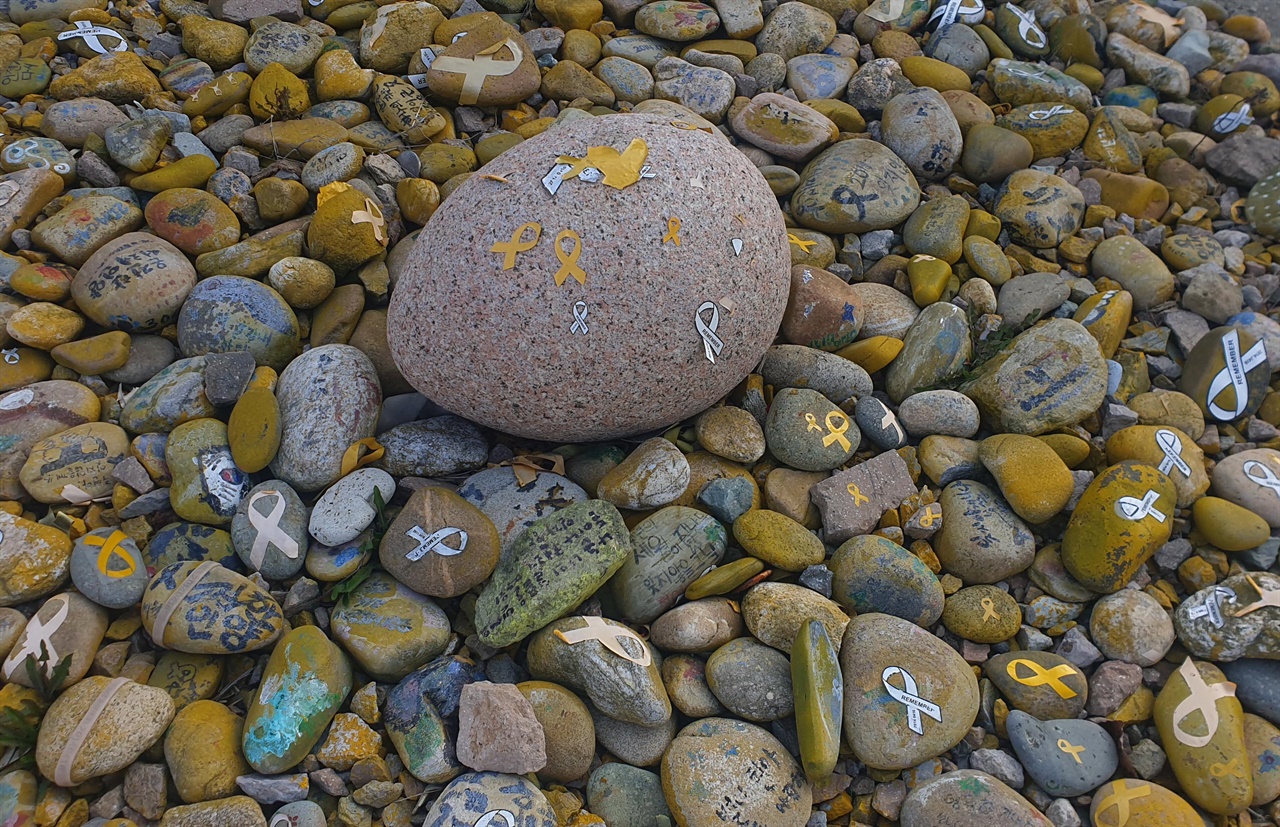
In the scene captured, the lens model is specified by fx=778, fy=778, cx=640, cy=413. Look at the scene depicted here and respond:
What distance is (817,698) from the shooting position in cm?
242

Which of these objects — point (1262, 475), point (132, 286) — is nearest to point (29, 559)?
point (132, 286)

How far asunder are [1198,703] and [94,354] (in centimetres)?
427

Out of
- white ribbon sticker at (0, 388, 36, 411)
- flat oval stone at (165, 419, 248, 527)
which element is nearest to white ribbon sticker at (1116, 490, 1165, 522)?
flat oval stone at (165, 419, 248, 527)

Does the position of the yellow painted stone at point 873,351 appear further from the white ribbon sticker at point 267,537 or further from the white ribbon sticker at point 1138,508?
the white ribbon sticker at point 267,537

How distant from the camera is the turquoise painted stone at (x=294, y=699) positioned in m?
2.35

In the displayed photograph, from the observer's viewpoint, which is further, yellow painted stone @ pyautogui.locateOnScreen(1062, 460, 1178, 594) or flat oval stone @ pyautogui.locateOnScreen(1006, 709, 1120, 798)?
yellow painted stone @ pyautogui.locateOnScreen(1062, 460, 1178, 594)

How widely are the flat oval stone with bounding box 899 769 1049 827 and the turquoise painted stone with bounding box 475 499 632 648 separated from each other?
1.20 metres

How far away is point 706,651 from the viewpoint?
2.68m

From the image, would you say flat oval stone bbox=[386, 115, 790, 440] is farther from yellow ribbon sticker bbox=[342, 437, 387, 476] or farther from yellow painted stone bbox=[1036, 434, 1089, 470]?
yellow painted stone bbox=[1036, 434, 1089, 470]

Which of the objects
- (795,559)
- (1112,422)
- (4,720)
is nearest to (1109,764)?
(795,559)

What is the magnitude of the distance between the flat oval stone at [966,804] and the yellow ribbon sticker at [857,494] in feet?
A: 3.17

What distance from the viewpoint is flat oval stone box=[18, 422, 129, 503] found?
2.80 m

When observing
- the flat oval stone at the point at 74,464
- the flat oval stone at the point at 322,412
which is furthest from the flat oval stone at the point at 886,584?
the flat oval stone at the point at 74,464

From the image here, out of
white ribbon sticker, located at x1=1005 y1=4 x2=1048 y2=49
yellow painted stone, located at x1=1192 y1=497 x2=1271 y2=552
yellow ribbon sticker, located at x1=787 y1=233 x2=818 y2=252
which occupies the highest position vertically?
white ribbon sticker, located at x1=1005 y1=4 x2=1048 y2=49
